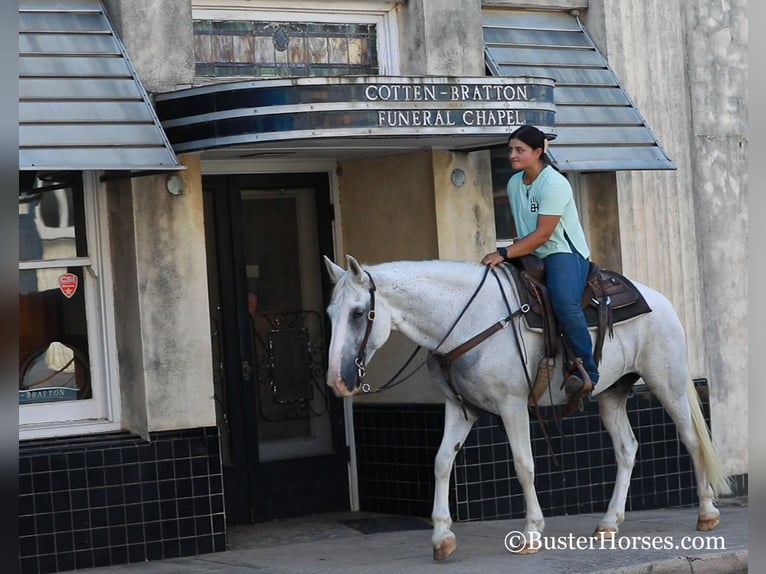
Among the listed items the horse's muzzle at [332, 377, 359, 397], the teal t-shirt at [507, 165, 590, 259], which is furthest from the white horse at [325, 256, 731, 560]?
the teal t-shirt at [507, 165, 590, 259]

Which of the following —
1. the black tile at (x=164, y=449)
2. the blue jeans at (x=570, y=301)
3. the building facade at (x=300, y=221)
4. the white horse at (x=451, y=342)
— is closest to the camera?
the white horse at (x=451, y=342)

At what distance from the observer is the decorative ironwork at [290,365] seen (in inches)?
379

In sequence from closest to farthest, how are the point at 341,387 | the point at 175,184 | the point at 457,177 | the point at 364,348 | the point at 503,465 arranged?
the point at 341,387 < the point at 364,348 < the point at 175,184 < the point at 457,177 < the point at 503,465

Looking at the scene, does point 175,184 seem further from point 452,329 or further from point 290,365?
point 452,329

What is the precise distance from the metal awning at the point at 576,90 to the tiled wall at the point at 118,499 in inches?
152

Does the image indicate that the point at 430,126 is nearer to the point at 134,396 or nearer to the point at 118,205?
the point at 118,205

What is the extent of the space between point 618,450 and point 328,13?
13.5ft

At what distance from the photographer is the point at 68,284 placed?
8094 millimetres

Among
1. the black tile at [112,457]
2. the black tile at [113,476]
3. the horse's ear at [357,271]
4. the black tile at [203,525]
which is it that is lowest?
the black tile at [203,525]

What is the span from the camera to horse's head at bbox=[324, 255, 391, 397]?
6.77 metres

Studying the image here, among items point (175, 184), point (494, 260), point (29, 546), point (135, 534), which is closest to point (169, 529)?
point (135, 534)

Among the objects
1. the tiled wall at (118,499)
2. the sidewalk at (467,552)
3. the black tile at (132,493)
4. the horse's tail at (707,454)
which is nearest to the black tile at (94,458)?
the tiled wall at (118,499)

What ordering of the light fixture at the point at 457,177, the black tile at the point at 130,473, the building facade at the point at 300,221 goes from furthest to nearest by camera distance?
the light fixture at the point at 457,177 → the black tile at the point at 130,473 → the building facade at the point at 300,221
